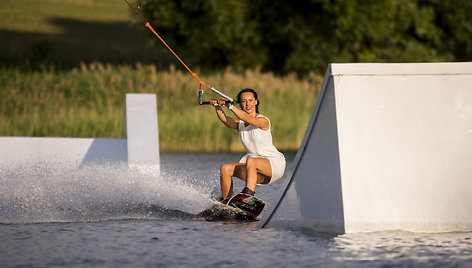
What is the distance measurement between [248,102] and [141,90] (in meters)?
13.3

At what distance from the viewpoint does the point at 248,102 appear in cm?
850

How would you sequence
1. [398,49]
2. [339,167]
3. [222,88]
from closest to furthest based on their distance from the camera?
1. [339,167]
2. [222,88]
3. [398,49]

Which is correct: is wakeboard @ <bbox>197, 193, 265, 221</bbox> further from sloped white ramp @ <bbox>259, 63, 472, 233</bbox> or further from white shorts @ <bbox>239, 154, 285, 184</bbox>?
sloped white ramp @ <bbox>259, 63, 472, 233</bbox>

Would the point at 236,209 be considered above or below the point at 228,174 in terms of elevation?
below

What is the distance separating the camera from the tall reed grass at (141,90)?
61.7ft

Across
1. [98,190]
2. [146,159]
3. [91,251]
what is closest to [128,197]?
[98,190]

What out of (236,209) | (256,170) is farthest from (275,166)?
(236,209)

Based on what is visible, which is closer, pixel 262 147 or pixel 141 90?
pixel 262 147

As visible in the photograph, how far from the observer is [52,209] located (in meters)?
8.91

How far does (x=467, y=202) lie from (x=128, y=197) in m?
3.48

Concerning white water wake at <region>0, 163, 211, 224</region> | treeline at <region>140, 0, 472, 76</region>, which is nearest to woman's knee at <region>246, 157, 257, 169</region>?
white water wake at <region>0, 163, 211, 224</region>

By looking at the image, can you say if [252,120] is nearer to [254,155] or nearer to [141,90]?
[254,155]

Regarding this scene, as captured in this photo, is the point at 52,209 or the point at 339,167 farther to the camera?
the point at 52,209

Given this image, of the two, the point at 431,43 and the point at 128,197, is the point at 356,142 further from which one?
the point at 431,43
